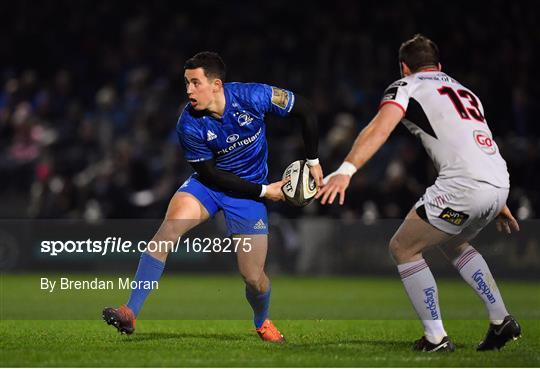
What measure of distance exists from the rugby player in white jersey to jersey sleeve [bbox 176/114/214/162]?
1494mm

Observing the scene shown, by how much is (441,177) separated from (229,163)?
1.96 metres

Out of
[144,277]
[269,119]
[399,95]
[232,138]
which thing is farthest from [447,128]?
[269,119]

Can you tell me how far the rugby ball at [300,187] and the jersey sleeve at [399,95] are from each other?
1094 millimetres

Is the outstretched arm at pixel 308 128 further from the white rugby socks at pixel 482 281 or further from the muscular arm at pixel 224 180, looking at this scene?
the white rugby socks at pixel 482 281

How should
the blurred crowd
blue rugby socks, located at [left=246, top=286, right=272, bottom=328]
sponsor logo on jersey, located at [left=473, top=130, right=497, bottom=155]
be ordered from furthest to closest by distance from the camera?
the blurred crowd, blue rugby socks, located at [left=246, top=286, right=272, bottom=328], sponsor logo on jersey, located at [left=473, top=130, right=497, bottom=155]

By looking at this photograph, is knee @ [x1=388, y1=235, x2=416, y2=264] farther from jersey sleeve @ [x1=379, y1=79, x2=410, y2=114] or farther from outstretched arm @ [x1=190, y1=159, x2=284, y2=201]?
outstretched arm @ [x1=190, y1=159, x2=284, y2=201]

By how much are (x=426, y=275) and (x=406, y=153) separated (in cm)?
966

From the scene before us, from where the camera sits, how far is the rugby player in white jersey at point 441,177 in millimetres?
8203

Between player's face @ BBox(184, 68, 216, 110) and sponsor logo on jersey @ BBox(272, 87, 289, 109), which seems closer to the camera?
player's face @ BBox(184, 68, 216, 110)

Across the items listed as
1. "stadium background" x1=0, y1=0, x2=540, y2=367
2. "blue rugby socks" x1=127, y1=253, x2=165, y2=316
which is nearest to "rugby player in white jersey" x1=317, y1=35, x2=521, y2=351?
"blue rugby socks" x1=127, y1=253, x2=165, y2=316

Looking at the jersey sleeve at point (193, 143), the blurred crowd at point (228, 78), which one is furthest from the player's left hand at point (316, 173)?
the blurred crowd at point (228, 78)

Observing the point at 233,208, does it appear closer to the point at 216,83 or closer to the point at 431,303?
the point at 216,83

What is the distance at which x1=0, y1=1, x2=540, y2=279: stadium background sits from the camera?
17.7 metres

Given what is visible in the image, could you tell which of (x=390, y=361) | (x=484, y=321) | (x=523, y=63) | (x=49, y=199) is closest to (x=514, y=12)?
(x=523, y=63)
